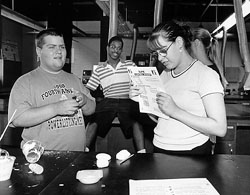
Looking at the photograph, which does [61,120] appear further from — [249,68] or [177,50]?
[249,68]

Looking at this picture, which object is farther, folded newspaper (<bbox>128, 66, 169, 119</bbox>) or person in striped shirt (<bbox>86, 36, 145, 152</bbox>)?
person in striped shirt (<bbox>86, 36, 145, 152</bbox>)

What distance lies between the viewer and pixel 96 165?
1.31m

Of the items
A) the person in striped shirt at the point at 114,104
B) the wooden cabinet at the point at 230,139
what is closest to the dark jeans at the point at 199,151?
the wooden cabinet at the point at 230,139

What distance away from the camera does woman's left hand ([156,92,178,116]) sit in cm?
139

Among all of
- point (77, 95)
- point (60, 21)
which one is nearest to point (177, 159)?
point (77, 95)

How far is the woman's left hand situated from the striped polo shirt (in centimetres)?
181

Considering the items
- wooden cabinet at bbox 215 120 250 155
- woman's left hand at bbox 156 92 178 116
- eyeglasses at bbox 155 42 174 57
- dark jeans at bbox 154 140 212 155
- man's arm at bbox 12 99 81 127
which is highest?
eyeglasses at bbox 155 42 174 57

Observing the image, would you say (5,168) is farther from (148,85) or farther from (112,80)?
(112,80)

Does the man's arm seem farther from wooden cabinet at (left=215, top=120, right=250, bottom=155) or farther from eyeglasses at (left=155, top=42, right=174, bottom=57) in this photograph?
wooden cabinet at (left=215, top=120, right=250, bottom=155)

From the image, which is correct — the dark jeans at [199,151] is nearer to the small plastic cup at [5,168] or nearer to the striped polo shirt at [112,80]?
the small plastic cup at [5,168]

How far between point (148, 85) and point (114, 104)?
160 centimetres

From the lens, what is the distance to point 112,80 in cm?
328

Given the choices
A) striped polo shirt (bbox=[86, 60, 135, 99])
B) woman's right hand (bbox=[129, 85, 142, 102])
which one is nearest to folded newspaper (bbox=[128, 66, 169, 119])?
woman's right hand (bbox=[129, 85, 142, 102])

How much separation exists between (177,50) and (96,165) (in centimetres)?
69
